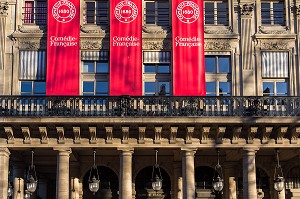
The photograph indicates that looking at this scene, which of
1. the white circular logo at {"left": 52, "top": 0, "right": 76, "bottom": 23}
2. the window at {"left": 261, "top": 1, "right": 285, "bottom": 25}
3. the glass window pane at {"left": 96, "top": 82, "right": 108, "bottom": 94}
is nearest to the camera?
the white circular logo at {"left": 52, "top": 0, "right": 76, "bottom": 23}

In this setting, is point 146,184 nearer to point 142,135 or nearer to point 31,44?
point 142,135

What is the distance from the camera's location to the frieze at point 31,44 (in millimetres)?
30641

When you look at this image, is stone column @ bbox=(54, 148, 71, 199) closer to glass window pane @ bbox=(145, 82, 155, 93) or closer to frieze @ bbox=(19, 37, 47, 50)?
glass window pane @ bbox=(145, 82, 155, 93)

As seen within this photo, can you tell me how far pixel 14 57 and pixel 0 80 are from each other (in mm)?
1332

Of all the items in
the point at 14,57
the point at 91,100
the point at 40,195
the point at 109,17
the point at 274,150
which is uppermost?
the point at 109,17

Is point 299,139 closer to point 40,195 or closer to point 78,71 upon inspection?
point 78,71

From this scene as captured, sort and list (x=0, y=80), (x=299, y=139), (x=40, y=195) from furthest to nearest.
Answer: (x=40, y=195) → (x=0, y=80) → (x=299, y=139)

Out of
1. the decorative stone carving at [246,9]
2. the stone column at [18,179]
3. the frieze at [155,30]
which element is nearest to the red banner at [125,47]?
the frieze at [155,30]

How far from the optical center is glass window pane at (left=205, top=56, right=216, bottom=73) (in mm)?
30906

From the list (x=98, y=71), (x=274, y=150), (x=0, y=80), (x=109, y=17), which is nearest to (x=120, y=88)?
(x=98, y=71)

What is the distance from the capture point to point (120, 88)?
29.7m

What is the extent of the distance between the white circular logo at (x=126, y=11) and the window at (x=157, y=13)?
94 cm

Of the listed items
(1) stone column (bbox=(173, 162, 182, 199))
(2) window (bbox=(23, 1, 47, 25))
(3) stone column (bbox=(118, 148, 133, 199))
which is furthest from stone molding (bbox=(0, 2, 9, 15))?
(1) stone column (bbox=(173, 162, 182, 199))

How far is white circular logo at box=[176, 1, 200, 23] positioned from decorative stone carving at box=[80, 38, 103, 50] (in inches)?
160
